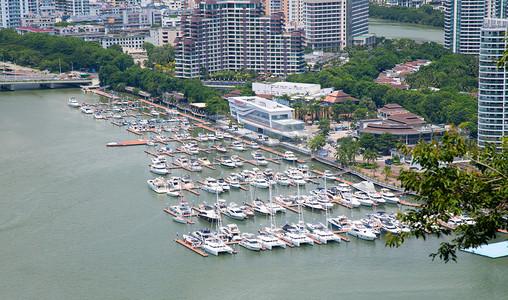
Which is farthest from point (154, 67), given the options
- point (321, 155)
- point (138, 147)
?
point (321, 155)

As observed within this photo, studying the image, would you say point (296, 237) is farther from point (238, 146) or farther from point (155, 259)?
point (238, 146)

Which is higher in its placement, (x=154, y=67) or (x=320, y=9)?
(x=320, y=9)

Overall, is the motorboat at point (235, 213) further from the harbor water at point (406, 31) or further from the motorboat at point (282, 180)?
the harbor water at point (406, 31)

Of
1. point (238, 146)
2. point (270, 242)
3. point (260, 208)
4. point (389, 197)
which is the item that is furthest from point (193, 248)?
point (238, 146)

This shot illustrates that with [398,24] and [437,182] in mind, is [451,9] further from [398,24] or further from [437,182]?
[437,182]

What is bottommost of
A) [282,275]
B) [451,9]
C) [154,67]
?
[282,275]

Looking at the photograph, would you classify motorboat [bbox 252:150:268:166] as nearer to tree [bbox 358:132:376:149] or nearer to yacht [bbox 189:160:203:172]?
yacht [bbox 189:160:203:172]

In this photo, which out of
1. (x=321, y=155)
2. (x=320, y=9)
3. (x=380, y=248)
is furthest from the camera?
(x=320, y=9)
